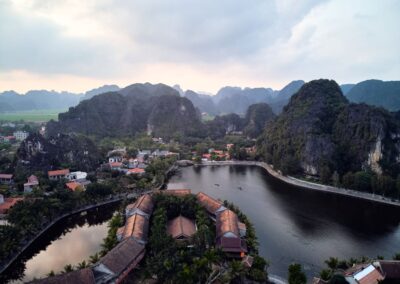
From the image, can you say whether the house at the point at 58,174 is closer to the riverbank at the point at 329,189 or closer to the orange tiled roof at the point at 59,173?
the orange tiled roof at the point at 59,173

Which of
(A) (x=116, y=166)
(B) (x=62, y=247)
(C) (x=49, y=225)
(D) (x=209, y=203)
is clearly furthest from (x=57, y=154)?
(D) (x=209, y=203)

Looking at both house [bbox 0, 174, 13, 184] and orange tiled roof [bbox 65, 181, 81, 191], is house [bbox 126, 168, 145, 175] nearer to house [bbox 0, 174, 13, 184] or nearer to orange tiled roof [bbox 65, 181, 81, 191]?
orange tiled roof [bbox 65, 181, 81, 191]

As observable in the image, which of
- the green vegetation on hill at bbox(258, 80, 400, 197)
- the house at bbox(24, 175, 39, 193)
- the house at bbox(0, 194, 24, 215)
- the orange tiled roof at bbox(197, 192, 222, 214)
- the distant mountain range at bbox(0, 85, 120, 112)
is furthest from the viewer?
the distant mountain range at bbox(0, 85, 120, 112)

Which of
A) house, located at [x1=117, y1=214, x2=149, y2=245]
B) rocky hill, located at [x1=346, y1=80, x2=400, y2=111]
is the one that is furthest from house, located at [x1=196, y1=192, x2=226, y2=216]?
rocky hill, located at [x1=346, y1=80, x2=400, y2=111]

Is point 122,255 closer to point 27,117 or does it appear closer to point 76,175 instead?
point 76,175

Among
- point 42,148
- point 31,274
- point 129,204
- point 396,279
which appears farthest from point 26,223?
point 396,279

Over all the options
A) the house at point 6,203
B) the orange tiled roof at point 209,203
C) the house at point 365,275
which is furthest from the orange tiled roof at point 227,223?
the house at point 6,203

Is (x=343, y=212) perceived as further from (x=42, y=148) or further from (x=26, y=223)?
(x=42, y=148)
